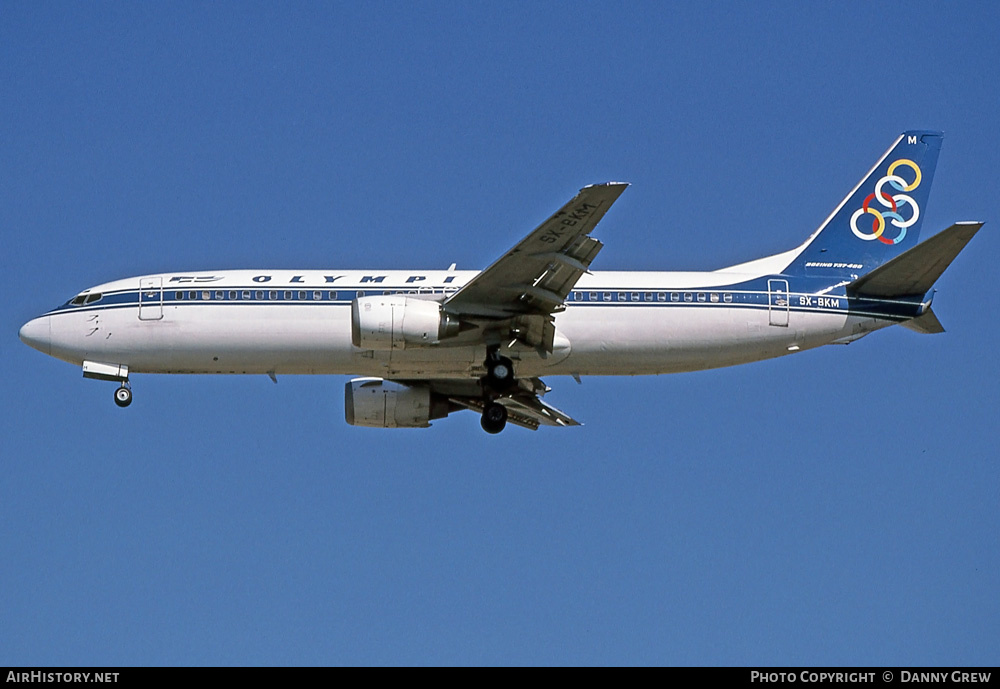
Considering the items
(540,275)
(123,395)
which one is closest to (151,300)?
(123,395)

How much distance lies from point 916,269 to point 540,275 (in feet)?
31.0

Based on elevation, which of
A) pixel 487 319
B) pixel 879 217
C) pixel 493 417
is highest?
pixel 879 217

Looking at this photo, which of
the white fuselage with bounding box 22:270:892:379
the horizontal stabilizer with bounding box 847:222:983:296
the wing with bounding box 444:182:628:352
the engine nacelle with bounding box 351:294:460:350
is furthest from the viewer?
the white fuselage with bounding box 22:270:892:379

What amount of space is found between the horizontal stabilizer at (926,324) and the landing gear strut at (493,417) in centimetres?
1065

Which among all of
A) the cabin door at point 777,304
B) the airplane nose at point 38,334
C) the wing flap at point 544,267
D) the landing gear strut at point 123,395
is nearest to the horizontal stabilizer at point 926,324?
the cabin door at point 777,304

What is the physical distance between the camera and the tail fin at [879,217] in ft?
130

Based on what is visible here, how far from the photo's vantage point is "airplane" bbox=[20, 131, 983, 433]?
121ft

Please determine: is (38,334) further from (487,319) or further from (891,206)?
(891,206)

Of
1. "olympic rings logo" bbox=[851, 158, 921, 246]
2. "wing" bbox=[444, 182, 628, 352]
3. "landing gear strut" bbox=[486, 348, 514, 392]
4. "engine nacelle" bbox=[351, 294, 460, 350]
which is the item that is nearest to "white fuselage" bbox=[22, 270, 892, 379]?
"landing gear strut" bbox=[486, 348, 514, 392]

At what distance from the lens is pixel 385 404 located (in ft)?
134

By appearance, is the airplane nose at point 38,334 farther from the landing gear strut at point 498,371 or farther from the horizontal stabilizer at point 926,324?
the horizontal stabilizer at point 926,324

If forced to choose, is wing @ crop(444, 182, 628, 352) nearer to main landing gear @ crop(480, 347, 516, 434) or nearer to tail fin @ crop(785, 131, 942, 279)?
main landing gear @ crop(480, 347, 516, 434)
